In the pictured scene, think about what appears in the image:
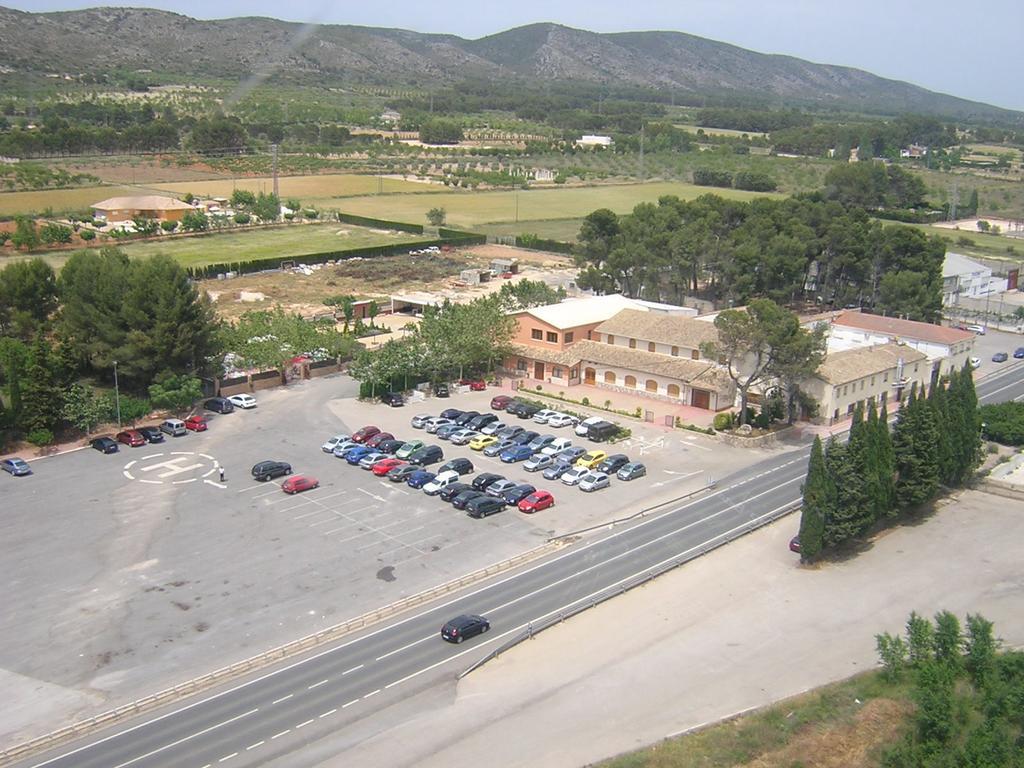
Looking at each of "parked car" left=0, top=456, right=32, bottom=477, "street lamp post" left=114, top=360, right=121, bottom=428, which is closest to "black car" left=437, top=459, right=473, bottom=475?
"street lamp post" left=114, top=360, right=121, bottom=428

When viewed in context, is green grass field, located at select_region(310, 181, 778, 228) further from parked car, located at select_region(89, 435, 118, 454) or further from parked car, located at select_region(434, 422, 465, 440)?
parked car, located at select_region(89, 435, 118, 454)

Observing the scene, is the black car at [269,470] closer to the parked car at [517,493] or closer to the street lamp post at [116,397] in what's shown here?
the street lamp post at [116,397]

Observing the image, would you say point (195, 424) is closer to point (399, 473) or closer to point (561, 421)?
point (399, 473)

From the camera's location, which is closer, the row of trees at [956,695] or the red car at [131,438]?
the row of trees at [956,695]

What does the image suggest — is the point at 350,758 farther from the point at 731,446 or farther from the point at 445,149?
the point at 445,149

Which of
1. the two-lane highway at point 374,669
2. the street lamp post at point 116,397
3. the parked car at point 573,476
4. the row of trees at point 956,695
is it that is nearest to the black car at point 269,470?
the street lamp post at point 116,397
